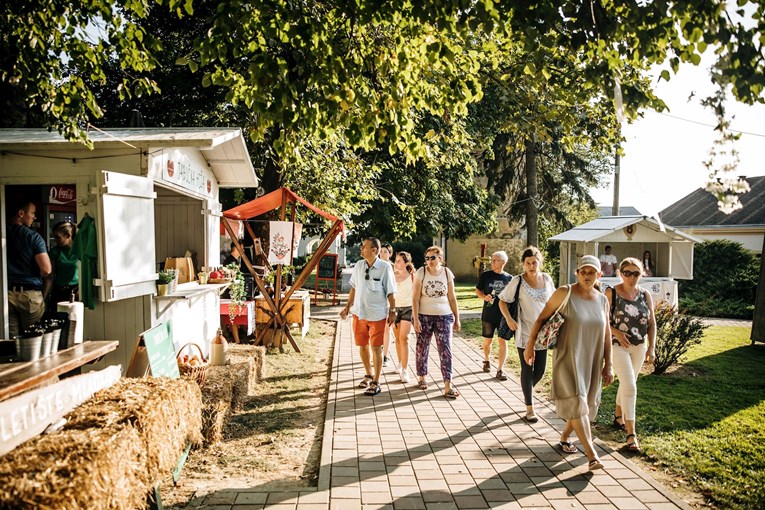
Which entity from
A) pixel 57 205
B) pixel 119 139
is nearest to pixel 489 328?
pixel 119 139

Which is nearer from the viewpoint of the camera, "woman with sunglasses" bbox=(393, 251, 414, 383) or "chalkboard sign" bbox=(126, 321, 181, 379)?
"chalkboard sign" bbox=(126, 321, 181, 379)

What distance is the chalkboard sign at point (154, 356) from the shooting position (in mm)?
4824

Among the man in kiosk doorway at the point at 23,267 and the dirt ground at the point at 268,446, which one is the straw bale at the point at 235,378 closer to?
the dirt ground at the point at 268,446

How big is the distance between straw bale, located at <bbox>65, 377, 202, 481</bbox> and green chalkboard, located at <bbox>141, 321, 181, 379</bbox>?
0.52 metres

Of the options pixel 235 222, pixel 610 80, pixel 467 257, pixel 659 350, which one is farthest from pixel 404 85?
pixel 467 257

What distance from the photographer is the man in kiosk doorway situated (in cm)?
634

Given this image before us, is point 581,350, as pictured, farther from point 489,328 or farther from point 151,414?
point 489,328

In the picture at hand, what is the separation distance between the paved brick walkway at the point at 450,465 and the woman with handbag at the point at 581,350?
0.41 metres

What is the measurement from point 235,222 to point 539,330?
6974mm

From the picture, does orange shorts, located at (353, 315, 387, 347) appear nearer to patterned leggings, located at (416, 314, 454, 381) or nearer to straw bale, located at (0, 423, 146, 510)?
patterned leggings, located at (416, 314, 454, 381)

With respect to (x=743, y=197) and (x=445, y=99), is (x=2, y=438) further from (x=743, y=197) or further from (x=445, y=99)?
(x=743, y=197)

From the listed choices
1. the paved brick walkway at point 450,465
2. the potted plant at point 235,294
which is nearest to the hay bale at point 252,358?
the paved brick walkway at point 450,465

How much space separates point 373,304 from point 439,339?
1.00 m

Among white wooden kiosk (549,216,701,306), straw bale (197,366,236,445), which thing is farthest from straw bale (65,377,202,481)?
white wooden kiosk (549,216,701,306)
